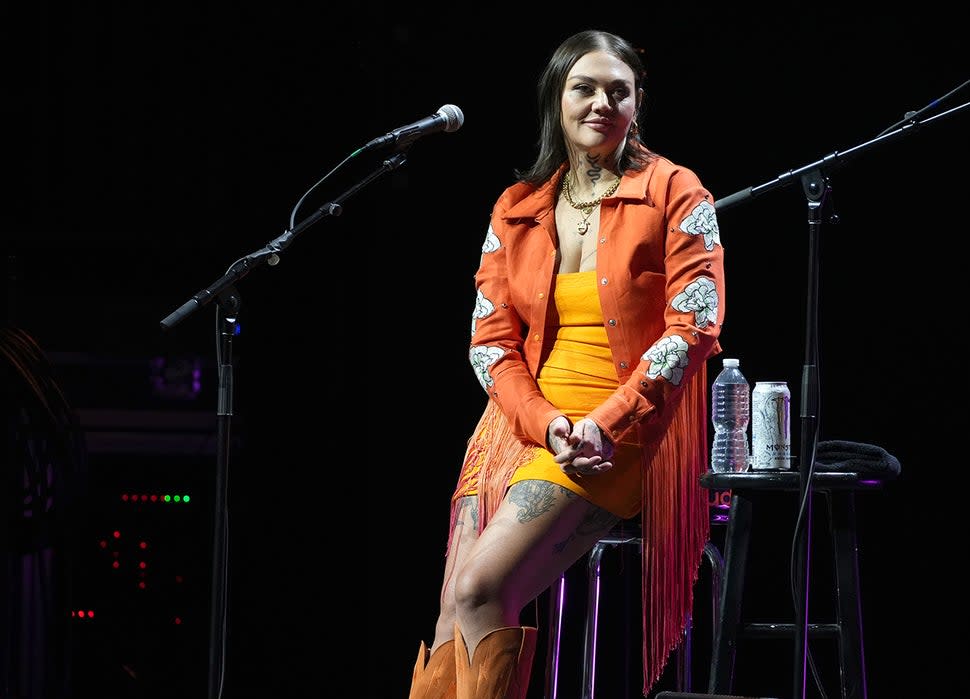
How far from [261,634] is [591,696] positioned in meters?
1.34

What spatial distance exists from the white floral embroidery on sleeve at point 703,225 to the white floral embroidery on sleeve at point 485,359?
443mm

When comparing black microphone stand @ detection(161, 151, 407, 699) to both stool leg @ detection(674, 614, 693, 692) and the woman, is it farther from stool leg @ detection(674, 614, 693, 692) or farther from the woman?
stool leg @ detection(674, 614, 693, 692)

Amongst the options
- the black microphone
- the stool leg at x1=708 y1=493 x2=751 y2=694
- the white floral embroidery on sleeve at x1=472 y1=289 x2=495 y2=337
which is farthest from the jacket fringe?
the black microphone

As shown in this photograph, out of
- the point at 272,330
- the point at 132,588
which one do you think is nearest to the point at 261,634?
the point at 132,588

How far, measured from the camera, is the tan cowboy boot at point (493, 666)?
2.16 metres

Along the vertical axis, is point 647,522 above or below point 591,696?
above

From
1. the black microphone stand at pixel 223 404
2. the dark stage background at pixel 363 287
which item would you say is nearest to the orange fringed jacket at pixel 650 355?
the black microphone stand at pixel 223 404

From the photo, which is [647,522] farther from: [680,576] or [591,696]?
[591,696]

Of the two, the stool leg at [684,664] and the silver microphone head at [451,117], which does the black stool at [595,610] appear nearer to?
the stool leg at [684,664]

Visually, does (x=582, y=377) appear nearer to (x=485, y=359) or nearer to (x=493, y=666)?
(x=485, y=359)

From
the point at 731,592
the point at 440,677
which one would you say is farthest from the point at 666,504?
the point at 440,677

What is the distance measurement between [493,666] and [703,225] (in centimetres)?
93

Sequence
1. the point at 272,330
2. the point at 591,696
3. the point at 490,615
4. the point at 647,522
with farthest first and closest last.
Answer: the point at 272,330
the point at 591,696
the point at 647,522
the point at 490,615

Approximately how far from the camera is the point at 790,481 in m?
2.30
